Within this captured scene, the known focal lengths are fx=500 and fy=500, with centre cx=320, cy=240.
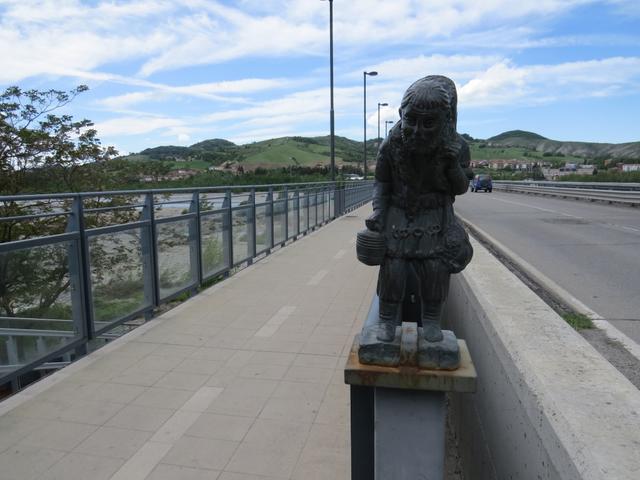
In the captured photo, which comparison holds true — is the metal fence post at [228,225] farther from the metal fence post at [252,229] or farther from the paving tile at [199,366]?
the paving tile at [199,366]

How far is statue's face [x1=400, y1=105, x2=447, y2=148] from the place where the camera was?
1975 millimetres

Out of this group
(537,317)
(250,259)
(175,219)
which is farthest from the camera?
(250,259)

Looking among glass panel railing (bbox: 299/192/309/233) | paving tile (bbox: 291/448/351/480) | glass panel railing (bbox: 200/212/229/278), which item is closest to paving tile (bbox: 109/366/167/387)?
paving tile (bbox: 291/448/351/480)

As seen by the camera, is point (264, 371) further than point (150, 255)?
No

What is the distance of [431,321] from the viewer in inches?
90.6

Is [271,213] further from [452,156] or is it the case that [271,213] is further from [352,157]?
[352,157]

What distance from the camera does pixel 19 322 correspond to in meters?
4.33

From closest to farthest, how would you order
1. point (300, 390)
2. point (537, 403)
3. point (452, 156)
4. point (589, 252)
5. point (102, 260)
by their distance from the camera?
point (537, 403), point (452, 156), point (300, 390), point (102, 260), point (589, 252)

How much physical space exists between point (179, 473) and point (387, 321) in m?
1.69

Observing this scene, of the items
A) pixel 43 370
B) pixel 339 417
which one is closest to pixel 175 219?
pixel 43 370

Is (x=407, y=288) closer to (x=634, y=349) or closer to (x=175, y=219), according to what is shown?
(x=634, y=349)

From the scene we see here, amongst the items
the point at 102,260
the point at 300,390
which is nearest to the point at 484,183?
the point at 102,260

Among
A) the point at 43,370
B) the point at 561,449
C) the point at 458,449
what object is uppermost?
the point at 561,449

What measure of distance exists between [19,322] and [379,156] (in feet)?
12.1
